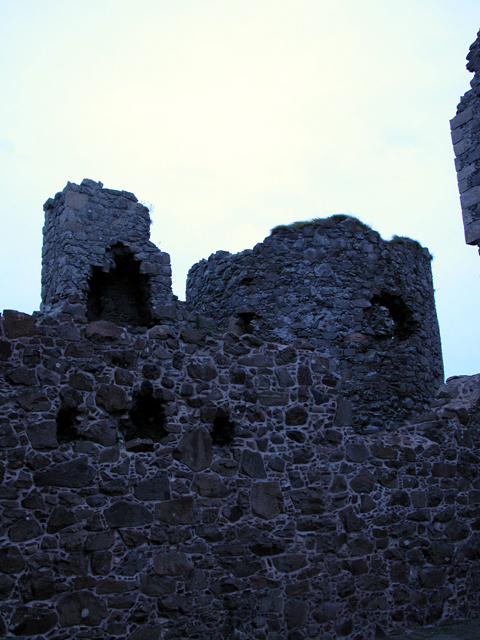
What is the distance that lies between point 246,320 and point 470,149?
5.48 meters

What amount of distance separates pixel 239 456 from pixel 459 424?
3261 millimetres

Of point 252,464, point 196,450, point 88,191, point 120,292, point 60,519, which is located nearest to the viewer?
point 60,519

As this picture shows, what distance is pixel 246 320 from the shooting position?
12227 millimetres

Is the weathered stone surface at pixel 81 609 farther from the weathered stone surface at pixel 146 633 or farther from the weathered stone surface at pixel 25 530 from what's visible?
the weathered stone surface at pixel 25 530

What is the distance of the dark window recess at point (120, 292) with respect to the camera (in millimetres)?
11195

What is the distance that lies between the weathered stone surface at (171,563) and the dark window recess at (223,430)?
47.3 inches

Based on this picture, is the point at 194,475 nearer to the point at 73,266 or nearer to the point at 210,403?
the point at 210,403

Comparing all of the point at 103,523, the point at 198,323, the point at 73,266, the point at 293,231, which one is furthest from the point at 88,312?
the point at 103,523

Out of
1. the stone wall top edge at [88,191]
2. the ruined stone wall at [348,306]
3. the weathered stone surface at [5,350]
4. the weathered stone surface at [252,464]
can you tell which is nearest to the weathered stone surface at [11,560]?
the weathered stone surface at [5,350]

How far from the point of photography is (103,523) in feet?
19.3

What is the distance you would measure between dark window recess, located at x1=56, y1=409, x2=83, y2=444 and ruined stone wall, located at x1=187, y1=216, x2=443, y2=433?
5880 millimetres

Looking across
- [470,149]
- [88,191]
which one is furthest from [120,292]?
[470,149]

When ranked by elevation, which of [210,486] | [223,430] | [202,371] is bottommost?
[210,486]

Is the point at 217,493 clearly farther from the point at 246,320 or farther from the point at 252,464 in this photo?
the point at 246,320
